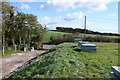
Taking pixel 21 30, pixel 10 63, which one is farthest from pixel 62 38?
pixel 10 63

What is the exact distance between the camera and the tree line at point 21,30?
23203 mm

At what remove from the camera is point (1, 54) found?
1888 cm

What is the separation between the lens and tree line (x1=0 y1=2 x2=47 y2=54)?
2320 centimetres

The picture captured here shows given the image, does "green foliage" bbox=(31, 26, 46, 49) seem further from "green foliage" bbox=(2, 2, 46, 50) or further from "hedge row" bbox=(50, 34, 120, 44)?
"hedge row" bbox=(50, 34, 120, 44)

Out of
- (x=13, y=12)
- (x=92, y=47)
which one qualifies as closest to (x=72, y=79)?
(x=92, y=47)

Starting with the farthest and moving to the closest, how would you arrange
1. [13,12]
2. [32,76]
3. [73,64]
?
[13,12] → [73,64] → [32,76]

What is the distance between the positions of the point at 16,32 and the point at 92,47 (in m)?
16.0

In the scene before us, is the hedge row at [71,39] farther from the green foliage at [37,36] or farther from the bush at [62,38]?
the green foliage at [37,36]

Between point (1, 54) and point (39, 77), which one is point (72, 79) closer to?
point (39, 77)

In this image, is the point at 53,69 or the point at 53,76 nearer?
the point at 53,76

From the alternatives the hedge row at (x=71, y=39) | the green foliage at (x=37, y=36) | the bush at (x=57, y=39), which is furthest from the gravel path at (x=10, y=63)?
the bush at (x=57, y=39)

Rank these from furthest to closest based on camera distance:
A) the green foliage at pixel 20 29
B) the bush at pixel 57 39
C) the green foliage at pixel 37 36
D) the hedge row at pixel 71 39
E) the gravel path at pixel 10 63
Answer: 1. the bush at pixel 57 39
2. the green foliage at pixel 37 36
3. the hedge row at pixel 71 39
4. the green foliage at pixel 20 29
5. the gravel path at pixel 10 63

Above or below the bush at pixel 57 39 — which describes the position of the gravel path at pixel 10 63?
below

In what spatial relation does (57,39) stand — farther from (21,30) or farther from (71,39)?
(21,30)
